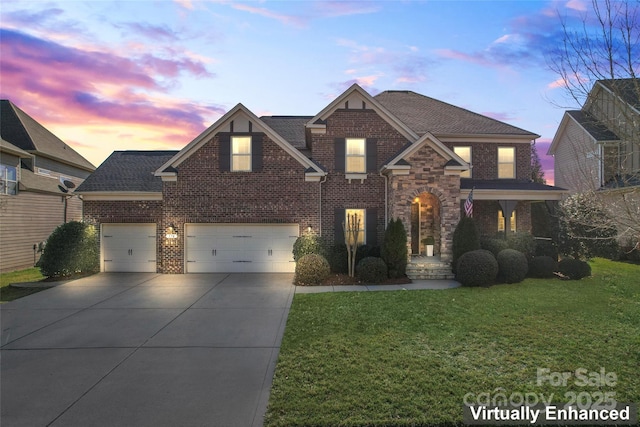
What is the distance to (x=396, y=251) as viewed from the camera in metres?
12.2

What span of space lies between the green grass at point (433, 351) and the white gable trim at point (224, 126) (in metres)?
6.34

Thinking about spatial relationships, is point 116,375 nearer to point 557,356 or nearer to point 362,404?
point 362,404

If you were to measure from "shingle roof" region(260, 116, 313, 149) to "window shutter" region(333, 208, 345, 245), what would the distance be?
181 inches

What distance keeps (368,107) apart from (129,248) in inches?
490

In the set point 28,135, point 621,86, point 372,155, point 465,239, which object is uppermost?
point 28,135

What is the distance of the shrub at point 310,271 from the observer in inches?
452

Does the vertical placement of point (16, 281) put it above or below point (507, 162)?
below

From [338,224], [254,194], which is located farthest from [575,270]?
[254,194]

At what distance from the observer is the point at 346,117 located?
47.6 ft

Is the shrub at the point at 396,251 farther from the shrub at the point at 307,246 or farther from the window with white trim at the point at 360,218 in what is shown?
the shrub at the point at 307,246

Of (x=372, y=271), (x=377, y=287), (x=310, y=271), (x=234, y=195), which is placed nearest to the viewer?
(x=377, y=287)

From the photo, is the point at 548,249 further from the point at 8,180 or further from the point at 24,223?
the point at 8,180

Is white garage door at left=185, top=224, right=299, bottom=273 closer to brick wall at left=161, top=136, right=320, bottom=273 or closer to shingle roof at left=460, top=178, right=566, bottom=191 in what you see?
brick wall at left=161, top=136, right=320, bottom=273

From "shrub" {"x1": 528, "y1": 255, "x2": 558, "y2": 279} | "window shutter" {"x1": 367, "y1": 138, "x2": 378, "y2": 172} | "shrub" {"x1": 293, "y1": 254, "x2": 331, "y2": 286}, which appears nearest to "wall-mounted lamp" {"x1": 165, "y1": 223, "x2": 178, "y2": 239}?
"shrub" {"x1": 293, "y1": 254, "x2": 331, "y2": 286}
